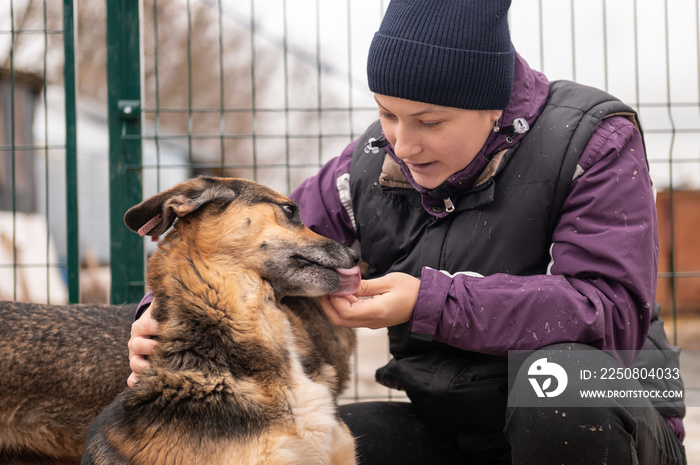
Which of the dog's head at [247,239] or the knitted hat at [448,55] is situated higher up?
the knitted hat at [448,55]

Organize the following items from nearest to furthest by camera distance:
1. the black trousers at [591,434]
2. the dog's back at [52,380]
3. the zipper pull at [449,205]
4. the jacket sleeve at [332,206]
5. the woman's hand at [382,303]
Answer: the black trousers at [591,434]
the woman's hand at [382,303]
the zipper pull at [449,205]
the jacket sleeve at [332,206]
the dog's back at [52,380]

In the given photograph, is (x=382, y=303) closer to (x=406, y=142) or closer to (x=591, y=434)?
(x=406, y=142)

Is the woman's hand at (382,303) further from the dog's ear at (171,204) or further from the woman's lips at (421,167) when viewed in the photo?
the dog's ear at (171,204)

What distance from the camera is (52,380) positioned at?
317 cm

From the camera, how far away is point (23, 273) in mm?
6312

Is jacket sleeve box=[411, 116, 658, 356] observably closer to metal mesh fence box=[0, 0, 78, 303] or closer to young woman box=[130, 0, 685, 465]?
young woman box=[130, 0, 685, 465]

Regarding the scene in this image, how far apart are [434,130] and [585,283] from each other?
0.75m

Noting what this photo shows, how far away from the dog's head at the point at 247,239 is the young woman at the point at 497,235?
0.12 metres

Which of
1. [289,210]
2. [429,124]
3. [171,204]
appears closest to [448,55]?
[429,124]

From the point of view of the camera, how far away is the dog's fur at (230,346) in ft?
6.80

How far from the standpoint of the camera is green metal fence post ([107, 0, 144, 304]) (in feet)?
14.0

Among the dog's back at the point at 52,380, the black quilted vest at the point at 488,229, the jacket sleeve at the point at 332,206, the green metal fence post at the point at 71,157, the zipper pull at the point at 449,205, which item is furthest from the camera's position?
the green metal fence post at the point at 71,157

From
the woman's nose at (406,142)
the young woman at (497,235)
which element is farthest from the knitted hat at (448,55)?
the woman's nose at (406,142)

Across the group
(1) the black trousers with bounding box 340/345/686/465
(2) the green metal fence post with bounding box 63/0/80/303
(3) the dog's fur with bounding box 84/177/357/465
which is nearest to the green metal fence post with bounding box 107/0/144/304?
(2) the green metal fence post with bounding box 63/0/80/303
